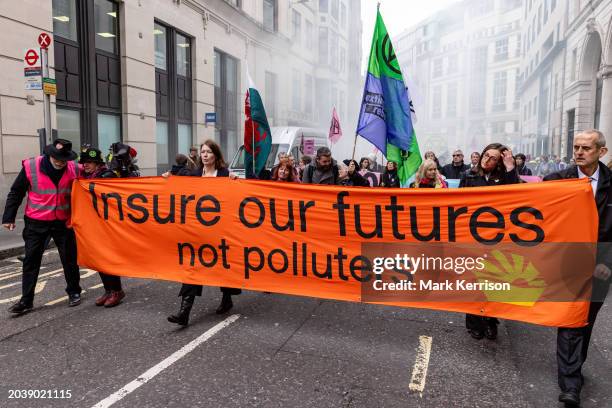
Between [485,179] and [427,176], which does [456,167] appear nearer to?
[427,176]

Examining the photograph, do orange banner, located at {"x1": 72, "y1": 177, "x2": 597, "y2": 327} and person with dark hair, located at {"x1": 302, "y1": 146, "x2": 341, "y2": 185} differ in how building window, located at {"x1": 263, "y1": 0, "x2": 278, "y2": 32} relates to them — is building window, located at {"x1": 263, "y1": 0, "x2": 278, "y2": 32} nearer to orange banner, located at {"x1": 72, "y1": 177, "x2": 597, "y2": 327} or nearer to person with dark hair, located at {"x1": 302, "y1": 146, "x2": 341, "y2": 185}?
person with dark hair, located at {"x1": 302, "y1": 146, "x2": 341, "y2": 185}

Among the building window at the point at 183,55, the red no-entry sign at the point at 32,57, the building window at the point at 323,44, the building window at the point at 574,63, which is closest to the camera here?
the red no-entry sign at the point at 32,57

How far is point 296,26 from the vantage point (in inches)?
1240

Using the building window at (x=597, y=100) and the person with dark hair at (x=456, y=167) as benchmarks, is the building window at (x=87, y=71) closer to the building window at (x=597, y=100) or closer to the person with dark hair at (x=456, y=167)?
the person with dark hair at (x=456, y=167)

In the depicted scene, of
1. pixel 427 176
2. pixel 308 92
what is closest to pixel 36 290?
pixel 427 176

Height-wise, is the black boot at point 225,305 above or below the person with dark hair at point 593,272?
below

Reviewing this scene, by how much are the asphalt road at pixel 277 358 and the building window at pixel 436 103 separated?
7847cm

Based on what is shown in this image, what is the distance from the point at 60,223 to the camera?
525 centimetres

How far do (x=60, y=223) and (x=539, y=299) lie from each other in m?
4.85

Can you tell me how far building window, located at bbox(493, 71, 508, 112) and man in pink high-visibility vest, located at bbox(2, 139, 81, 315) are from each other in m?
69.5

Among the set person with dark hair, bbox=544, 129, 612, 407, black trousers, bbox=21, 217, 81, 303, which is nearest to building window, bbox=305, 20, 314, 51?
black trousers, bbox=21, 217, 81, 303

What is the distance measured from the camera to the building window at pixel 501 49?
65000mm

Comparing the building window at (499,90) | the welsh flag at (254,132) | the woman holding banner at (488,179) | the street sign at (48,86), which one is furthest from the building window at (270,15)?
the building window at (499,90)

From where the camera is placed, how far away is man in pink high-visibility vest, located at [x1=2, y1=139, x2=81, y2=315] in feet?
16.6
